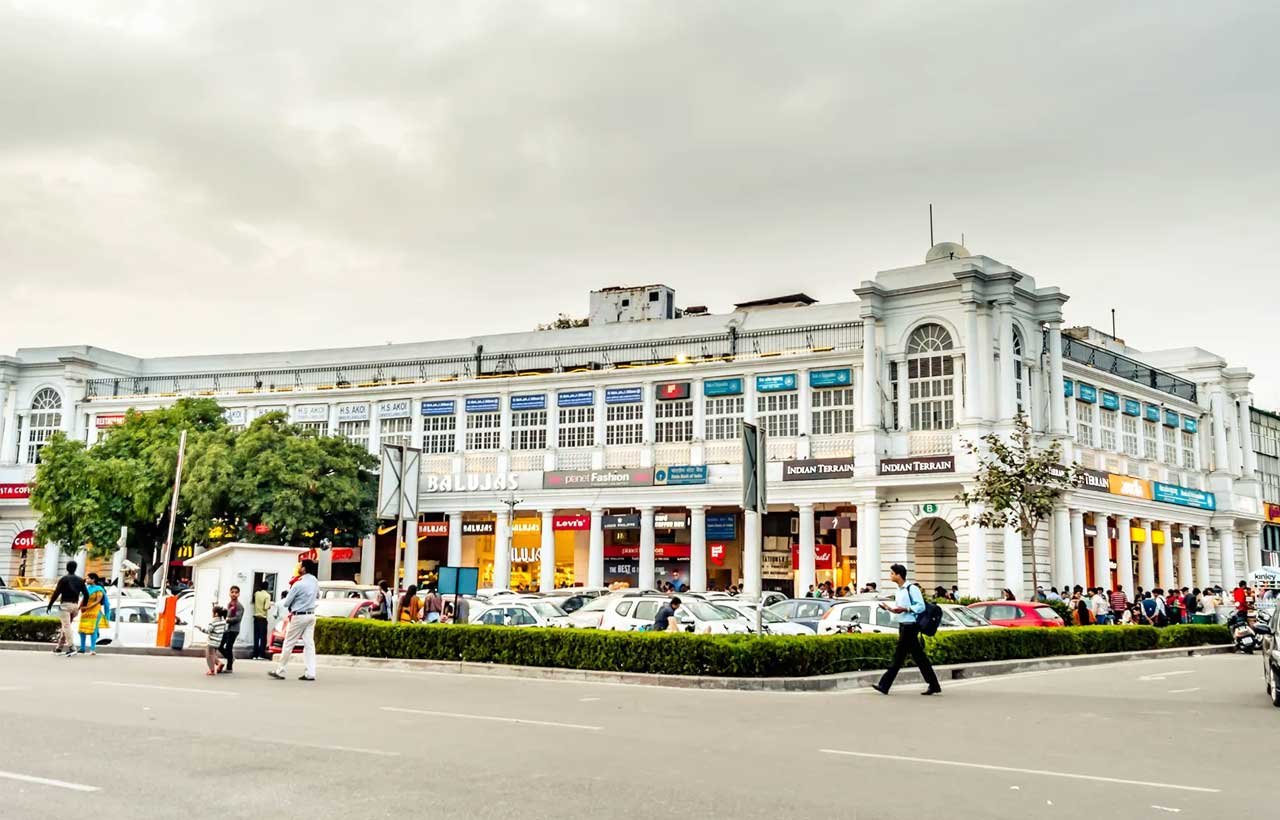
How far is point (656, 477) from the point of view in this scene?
4772cm

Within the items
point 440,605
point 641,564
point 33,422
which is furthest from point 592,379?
point 33,422

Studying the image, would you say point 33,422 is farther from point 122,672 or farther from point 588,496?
point 122,672

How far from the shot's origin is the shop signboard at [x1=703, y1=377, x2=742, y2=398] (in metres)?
47.4

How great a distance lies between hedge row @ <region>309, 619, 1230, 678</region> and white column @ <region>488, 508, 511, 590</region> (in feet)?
93.2

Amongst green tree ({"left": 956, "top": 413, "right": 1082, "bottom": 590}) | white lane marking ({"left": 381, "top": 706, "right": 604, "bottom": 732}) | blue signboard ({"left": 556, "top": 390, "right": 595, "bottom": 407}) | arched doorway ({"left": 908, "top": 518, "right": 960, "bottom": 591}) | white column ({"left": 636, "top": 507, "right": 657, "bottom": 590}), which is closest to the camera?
white lane marking ({"left": 381, "top": 706, "right": 604, "bottom": 732})

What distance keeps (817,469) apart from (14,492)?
4163cm

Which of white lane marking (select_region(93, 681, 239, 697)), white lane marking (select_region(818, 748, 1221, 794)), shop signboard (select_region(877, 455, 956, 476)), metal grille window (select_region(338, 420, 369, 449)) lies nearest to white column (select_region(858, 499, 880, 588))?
shop signboard (select_region(877, 455, 956, 476))

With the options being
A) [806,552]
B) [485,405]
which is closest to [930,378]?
[806,552]

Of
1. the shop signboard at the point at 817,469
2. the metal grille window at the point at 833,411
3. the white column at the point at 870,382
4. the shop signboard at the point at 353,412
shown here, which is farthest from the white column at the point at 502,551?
the white column at the point at 870,382

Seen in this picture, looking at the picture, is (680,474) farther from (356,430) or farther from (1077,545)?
(356,430)

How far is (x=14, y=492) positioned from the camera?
193 ft

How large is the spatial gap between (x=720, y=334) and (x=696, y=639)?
32.1 metres

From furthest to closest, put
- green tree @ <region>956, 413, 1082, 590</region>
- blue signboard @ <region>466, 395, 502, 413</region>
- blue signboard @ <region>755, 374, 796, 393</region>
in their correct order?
blue signboard @ <region>466, 395, 502, 413</region>, blue signboard @ <region>755, 374, 796, 393</region>, green tree @ <region>956, 413, 1082, 590</region>

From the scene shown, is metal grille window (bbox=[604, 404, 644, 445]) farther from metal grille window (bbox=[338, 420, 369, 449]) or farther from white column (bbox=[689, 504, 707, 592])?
metal grille window (bbox=[338, 420, 369, 449])
